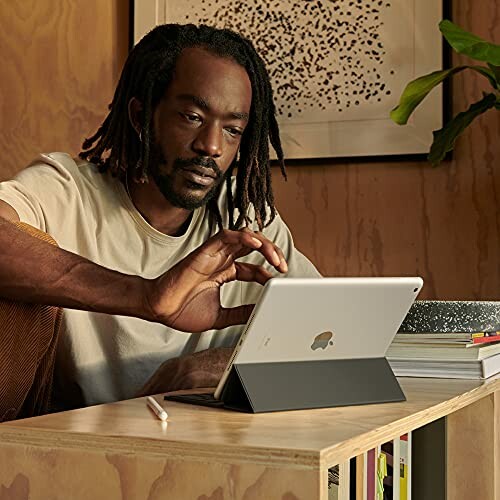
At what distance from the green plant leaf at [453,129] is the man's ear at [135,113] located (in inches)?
28.9

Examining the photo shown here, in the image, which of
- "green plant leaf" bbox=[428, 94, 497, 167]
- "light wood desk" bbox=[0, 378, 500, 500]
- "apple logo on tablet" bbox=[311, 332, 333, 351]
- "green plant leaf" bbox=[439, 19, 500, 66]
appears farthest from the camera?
"green plant leaf" bbox=[428, 94, 497, 167]

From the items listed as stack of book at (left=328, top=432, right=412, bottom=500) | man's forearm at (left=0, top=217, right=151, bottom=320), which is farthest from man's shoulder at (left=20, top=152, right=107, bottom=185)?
stack of book at (left=328, top=432, right=412, bottom=500)

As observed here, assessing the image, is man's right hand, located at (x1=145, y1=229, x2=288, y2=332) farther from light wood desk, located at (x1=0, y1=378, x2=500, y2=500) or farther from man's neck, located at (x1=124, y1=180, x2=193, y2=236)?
man's neck, located at (x1=124, y1=180, x2=193, y2=236)

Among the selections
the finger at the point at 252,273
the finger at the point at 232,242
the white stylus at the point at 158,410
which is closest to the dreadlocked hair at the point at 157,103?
the finger at the point at 252,273

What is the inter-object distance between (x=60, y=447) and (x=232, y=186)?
1.09 meters

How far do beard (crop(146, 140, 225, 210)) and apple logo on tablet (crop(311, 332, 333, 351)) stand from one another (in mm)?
679

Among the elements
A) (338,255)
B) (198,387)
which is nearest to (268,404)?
(198,387)

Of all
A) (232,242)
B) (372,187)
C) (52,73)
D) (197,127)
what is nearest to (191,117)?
(197,127)

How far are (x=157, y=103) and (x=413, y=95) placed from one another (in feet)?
2.28

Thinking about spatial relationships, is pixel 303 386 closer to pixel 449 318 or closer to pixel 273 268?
pixel 449 318

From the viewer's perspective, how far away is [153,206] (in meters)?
1.69

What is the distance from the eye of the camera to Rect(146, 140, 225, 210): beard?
1632 mm

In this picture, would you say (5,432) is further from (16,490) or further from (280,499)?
(280,499)

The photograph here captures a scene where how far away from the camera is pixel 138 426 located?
32.7 inches
